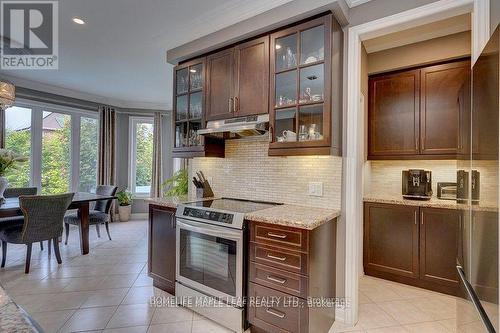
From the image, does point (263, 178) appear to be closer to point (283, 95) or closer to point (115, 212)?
point (283, 95)

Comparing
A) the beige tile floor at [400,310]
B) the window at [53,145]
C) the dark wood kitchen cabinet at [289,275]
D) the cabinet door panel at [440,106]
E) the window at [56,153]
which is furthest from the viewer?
the window at [56,153]

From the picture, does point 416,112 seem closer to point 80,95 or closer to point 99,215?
point 99,215

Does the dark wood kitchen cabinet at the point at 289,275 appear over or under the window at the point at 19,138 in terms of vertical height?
under

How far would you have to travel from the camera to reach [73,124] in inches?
215

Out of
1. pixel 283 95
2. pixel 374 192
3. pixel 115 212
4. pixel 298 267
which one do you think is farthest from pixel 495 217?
pixel 115 212

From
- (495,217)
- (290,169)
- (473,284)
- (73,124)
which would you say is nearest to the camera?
(495,217)

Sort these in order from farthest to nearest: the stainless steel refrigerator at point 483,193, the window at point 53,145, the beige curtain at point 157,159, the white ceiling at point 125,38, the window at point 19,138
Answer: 1. the beige curtain at point 157,159
2. the window at point 53,145
3. the window at point 19,138
4. the white ceiling at point 125,38
5. the stainless steel refrigerator at point 483,193

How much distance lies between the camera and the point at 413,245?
2793 millimetres

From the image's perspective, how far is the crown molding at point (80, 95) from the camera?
4520 mm

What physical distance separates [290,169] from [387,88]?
1782 mm

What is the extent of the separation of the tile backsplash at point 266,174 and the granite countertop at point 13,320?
207 centimetres

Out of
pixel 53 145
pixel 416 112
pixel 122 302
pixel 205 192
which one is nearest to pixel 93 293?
pixel 122 302

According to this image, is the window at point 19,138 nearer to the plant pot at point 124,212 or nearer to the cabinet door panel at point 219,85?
the plant pot at point 124,212

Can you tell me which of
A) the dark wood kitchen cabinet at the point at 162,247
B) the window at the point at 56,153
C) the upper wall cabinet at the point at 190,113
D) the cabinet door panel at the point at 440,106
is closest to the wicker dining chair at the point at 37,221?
the dark wood kitchen cabinet at the point at 162,247
